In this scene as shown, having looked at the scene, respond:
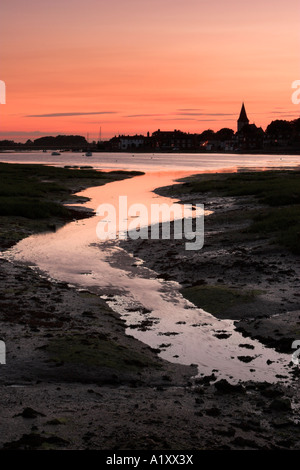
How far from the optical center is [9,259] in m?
23.9

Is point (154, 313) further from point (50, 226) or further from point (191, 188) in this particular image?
point (191, 188)

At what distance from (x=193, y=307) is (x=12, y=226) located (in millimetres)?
Answer: 17701

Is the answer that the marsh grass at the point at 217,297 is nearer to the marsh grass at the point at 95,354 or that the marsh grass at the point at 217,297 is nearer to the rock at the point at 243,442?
the marsh grass at the point at 95,354

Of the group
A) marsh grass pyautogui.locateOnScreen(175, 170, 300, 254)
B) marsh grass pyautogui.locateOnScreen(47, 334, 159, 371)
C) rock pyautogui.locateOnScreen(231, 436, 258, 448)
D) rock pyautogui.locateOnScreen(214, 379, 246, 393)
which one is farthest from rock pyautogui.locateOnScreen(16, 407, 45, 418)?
marsh grass pyautogui.locateOnScreen(175, 170, 300, 254)

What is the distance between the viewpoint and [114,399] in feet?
34.1

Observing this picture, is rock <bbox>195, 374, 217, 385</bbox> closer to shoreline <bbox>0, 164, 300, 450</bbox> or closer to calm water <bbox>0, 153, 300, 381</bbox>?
shoreline <bbox>0, 164, 300, 450</bbox>

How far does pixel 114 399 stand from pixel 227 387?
223 cm

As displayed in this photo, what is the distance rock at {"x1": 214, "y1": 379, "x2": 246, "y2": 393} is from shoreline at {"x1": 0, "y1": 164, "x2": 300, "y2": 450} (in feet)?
0.06

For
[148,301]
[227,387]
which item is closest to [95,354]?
[227,387]

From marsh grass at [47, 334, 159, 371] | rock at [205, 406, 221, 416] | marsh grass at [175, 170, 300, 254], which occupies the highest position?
marsh grass at [175, 170, 300, 254]

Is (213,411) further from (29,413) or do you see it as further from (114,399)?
(29,413)

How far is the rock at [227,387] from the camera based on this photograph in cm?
1072

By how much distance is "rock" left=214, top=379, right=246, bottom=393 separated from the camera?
422 inches
